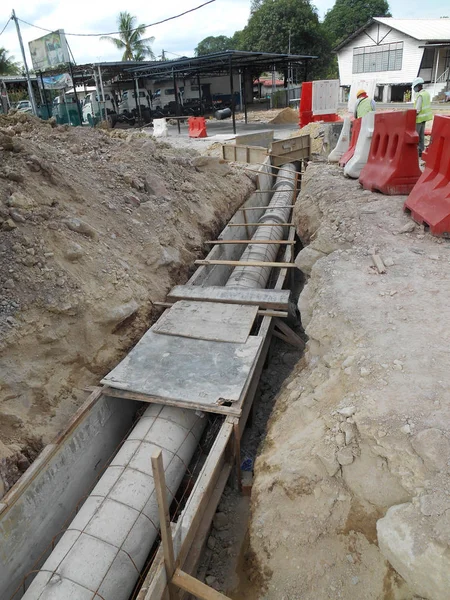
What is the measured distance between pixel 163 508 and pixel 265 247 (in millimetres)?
6842

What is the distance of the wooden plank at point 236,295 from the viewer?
20.3 feet

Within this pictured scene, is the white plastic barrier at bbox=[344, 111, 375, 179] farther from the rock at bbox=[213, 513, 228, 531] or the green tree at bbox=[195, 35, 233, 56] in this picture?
the green tree at bbox=[195, 35, 233, 56]

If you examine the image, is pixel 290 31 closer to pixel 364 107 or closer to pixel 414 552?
pixel 364 107

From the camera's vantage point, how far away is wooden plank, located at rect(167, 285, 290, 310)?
6199 millimetres

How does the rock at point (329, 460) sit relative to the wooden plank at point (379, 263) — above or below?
below

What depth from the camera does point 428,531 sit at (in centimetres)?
227

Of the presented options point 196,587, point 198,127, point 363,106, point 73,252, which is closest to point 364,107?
point 363,106

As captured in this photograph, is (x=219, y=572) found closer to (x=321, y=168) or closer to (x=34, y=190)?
(x=34, y=190)

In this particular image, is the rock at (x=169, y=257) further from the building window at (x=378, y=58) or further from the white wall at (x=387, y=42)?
the building window at (x=378, y=58)

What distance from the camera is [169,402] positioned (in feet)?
15.2

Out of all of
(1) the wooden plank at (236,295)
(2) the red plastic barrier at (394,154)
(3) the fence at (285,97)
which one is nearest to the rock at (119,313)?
(1) the wooden plank at (236,295)

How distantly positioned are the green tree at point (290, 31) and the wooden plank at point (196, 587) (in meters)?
42.6

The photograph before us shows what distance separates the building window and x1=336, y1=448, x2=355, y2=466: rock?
33788mm

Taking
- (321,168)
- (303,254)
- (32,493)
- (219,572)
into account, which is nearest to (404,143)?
(303,254)
